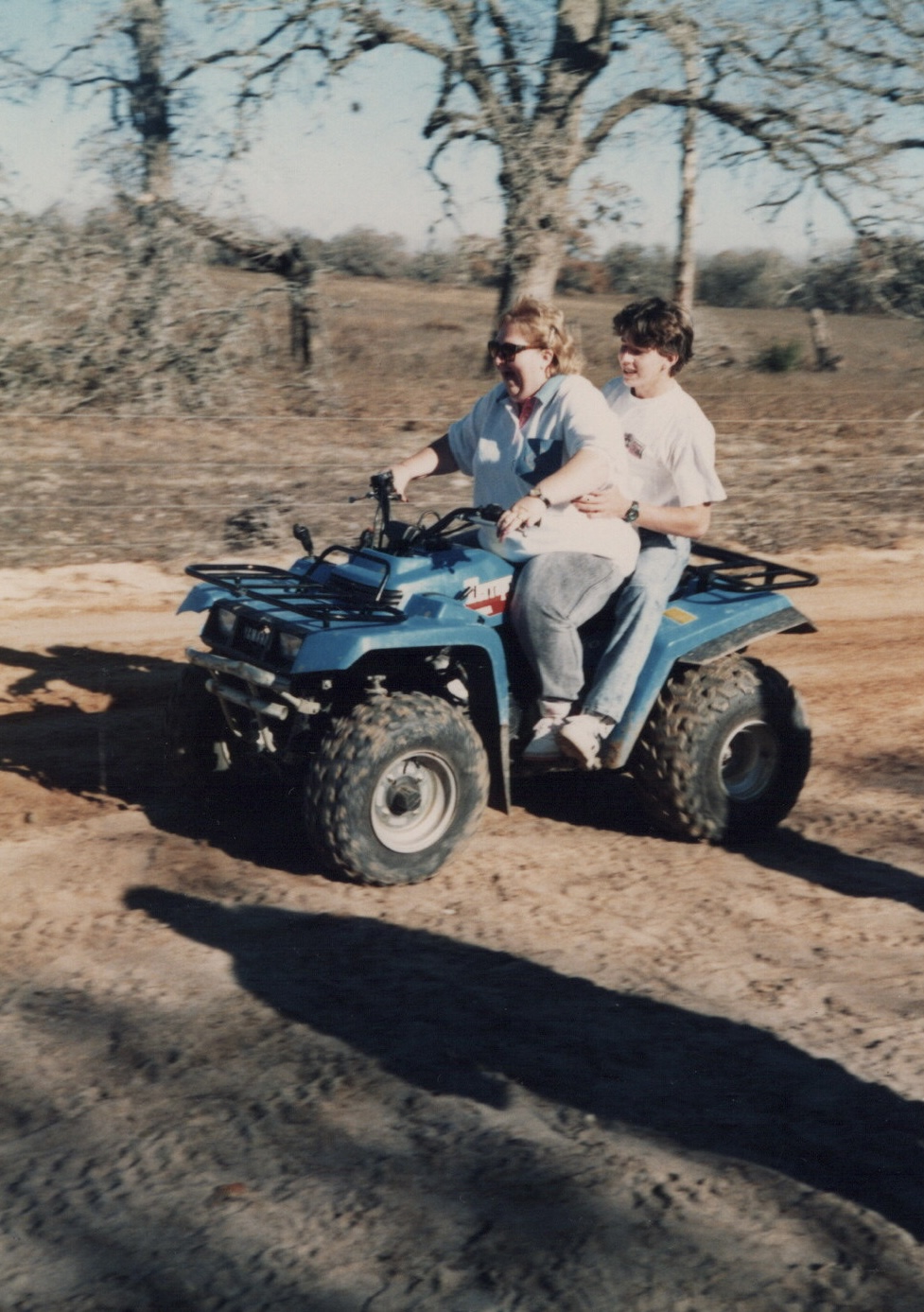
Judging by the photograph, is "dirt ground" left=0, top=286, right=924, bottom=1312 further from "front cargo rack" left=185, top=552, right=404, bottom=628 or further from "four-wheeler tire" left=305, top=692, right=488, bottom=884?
"front cargo rack" left=185, top=552, right=404, bottom=628

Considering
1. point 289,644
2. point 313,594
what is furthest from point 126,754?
point 289,644

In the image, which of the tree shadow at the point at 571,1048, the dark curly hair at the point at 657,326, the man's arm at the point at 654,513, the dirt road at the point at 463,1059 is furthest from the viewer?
the dark curly hair at the point at 657,326

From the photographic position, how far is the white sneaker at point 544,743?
5.52 meters

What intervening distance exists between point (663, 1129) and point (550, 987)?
0.86m

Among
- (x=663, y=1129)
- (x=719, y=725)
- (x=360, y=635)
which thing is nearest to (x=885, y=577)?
(x=719, y=725)

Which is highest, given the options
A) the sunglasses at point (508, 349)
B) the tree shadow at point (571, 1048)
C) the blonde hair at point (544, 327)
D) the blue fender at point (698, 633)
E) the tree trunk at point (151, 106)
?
the tree trunk at point (151, 106)

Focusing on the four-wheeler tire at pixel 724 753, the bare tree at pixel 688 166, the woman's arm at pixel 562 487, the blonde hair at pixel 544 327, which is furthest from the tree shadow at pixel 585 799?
the bare tree at pixel 688 166

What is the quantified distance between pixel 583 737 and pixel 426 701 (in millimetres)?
600

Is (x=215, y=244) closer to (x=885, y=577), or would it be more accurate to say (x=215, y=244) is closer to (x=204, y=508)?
(x=204, y=508)

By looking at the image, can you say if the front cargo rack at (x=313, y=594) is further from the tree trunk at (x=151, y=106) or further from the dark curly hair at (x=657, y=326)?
the tree trunk at (x=151, y=106)

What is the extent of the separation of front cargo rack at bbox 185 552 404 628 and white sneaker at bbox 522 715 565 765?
680 mm

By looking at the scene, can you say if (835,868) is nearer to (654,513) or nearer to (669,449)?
(654,513)

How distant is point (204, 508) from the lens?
1171 cm

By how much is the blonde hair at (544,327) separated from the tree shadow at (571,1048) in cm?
212
